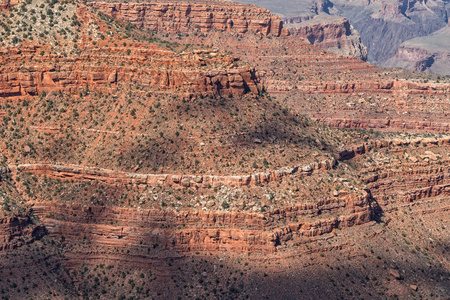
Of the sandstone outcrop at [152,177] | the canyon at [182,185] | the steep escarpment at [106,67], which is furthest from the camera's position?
the steep escarpment at [106,67]

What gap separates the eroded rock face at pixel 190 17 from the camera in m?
142

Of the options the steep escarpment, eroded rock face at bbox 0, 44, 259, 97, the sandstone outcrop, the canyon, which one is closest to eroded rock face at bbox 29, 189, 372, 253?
the canyon

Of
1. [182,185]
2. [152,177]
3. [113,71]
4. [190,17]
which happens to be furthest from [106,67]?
[190,17]

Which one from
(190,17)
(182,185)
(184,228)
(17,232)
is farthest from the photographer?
(190,17)

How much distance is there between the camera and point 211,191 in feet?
241

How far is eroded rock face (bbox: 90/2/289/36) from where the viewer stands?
14238 centimetres

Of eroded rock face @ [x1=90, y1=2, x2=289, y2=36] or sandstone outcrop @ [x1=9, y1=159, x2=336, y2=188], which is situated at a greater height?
sandstone outcrop @ [x1=9, y1=159, x2=336, y2=188]

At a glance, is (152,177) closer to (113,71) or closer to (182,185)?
(182,185)

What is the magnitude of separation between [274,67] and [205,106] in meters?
60.0

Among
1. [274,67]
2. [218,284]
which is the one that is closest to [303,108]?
[274,67]

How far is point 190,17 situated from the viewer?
14375 centimetres

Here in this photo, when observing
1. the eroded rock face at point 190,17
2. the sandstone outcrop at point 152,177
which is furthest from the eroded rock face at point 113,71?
the eroded rock face at point 190,17

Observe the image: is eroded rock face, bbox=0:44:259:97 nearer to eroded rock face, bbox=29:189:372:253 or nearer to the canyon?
the canyon

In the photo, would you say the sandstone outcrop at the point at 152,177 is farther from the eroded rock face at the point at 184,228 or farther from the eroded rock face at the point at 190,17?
the eroded rock face at the point at 190,17
